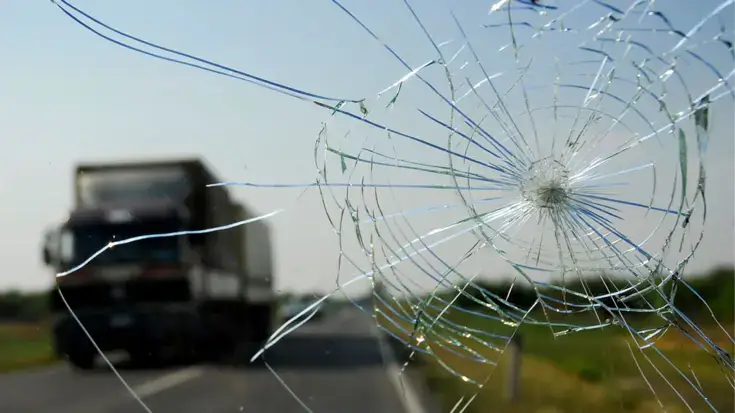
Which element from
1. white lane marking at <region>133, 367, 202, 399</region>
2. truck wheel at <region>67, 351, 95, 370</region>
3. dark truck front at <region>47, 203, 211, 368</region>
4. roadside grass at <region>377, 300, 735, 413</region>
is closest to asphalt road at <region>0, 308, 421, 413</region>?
white lane marking at <region>133, 367, 202, 399</region>

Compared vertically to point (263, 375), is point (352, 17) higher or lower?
higher

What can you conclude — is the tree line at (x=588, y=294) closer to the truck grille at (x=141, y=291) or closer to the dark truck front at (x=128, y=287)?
the dark truck front at (x=128, y=287)

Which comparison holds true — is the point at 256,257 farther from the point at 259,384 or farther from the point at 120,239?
the point at 120,239

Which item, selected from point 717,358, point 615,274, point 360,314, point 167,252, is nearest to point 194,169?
point 167,252

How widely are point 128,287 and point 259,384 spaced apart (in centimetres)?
150

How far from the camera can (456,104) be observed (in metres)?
2.84

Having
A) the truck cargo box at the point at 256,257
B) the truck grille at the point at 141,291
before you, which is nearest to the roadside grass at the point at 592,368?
the truck cargo box at the point at 256,257

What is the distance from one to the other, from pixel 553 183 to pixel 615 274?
36 cm

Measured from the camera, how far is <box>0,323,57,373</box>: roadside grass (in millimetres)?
4230

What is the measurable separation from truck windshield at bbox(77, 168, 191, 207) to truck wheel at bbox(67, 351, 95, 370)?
691 millimetres

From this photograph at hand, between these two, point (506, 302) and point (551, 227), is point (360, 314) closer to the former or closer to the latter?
point (506, 302)

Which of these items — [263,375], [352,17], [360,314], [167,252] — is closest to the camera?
[352,17]

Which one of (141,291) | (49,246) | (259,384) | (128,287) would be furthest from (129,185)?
(259,384)

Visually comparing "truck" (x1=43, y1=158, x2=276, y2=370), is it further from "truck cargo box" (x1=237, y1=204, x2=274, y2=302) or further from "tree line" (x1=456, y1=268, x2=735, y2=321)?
"tree line" (x1=456, y1=268, x2=735, y2=321)
